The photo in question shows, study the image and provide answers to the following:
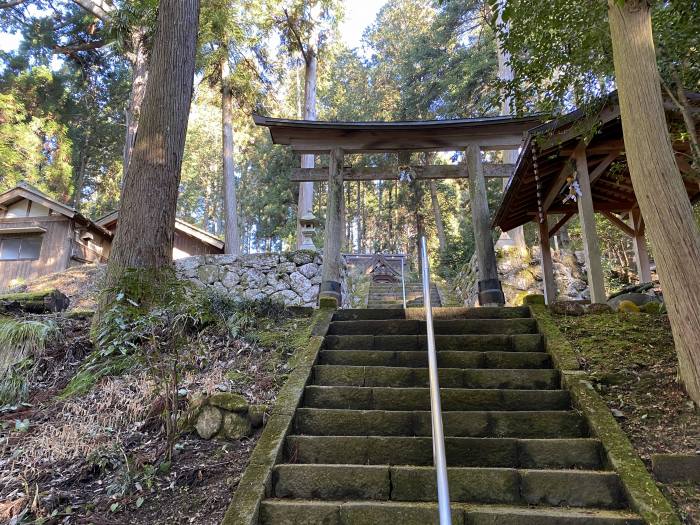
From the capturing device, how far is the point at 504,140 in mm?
6914

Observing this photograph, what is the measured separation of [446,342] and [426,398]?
41.0 inches

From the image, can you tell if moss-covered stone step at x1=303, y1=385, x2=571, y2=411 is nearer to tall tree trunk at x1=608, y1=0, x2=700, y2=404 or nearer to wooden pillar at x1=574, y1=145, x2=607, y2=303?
tall tree trunk at x1=608, y1=0, x2=700, y2=404

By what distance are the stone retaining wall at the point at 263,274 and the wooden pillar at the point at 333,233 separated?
8.83 ft

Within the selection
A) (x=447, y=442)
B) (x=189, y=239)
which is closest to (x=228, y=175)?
(x=189, y=239)

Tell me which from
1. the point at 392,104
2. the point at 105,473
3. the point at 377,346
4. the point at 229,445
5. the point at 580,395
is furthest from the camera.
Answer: the point at 392,104

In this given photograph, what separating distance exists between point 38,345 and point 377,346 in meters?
3.39

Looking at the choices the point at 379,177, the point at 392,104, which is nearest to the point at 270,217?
the point at 392,104

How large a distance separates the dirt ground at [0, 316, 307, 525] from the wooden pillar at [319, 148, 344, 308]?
229 cm

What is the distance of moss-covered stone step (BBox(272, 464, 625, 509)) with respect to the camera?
255 centimetres

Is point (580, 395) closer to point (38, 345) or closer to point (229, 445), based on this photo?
point (229, 445)

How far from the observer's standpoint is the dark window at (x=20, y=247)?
1417 centimetres

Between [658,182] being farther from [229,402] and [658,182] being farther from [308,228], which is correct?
[308,228]

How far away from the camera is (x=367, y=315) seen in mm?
5207

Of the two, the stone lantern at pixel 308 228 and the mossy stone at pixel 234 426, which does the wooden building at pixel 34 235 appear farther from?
the mossy stone at pixel 234 426
